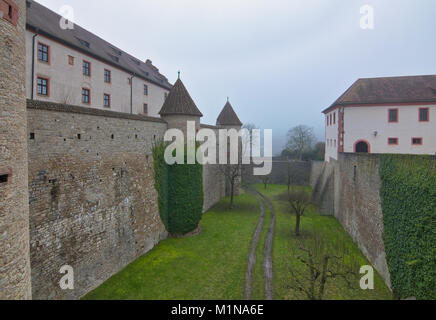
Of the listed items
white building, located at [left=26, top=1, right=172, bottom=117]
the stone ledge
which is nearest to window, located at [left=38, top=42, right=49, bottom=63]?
white building, located at [left=26, top=1, right=172, bottom=117]

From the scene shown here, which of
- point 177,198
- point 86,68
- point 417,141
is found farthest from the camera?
point 417,141

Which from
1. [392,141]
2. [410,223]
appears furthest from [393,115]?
[410,223]

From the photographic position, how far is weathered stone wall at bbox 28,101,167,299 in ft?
28.5

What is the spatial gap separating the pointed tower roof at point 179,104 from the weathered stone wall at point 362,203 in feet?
35.7

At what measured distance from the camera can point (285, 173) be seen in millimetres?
39594

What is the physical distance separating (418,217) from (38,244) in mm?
12125

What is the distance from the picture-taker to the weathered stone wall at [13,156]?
5148 mm

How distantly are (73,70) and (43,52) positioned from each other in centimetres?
252

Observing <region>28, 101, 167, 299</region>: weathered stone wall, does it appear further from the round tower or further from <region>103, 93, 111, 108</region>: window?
<region>103, 93, 111, 108</region>: window

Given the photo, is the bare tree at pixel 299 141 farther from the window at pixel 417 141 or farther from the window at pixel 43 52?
the window at pixel 43 52

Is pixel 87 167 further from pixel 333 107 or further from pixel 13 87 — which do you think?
pixel 333 107

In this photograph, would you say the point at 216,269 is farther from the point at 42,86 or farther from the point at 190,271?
the point at 42,86

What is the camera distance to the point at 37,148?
863cm
